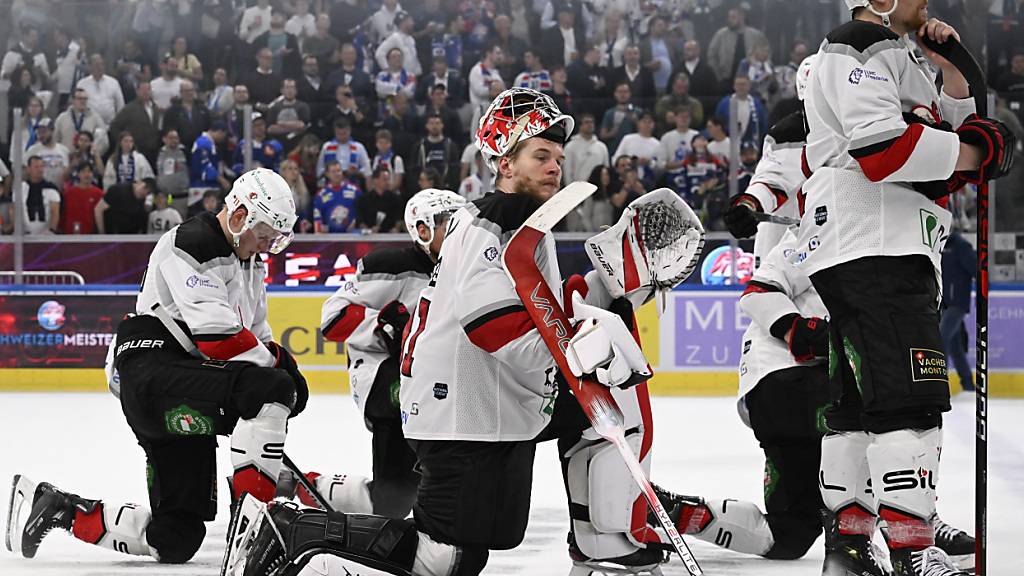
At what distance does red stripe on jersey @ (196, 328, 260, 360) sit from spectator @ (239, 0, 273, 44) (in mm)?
7719

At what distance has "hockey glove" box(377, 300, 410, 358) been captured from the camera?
421 centimetres

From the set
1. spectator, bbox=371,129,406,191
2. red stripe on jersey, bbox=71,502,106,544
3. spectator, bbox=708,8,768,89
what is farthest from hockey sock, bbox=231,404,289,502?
spectator, bbox=708,8,768,89

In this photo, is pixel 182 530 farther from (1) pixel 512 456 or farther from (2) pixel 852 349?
(2) pixel 852 349

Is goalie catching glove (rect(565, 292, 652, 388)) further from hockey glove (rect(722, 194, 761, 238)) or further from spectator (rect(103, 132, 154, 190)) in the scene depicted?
spectator (rect(103, 132, 154, 190))

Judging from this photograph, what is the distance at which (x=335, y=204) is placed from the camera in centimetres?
955

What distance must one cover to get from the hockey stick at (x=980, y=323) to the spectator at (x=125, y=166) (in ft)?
25.5

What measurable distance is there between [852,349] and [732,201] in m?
0.71

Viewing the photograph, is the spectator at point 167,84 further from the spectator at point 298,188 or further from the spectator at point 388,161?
the spectator at point 388,161

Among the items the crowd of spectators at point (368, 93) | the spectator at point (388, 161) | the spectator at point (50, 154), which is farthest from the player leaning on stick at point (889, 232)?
the spectator at point (50, 154)

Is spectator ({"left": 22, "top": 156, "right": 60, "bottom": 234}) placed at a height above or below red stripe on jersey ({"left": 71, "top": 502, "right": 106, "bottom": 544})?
above

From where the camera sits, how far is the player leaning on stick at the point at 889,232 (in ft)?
8.96

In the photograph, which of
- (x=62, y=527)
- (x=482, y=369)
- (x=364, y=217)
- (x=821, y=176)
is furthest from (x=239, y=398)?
(x=364, y=217)

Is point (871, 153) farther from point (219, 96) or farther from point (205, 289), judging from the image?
point (219, 96)

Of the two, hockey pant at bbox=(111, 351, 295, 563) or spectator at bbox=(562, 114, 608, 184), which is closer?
hockey pant at bbox=(111, 351, 295, 563)
